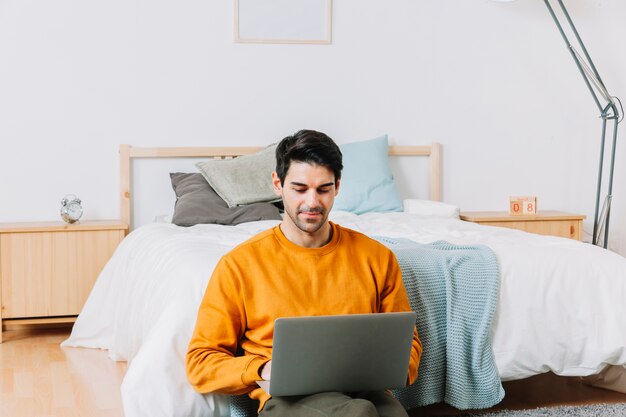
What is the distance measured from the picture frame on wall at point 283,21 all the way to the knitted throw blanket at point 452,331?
205 cm

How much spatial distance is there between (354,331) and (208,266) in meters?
0.69

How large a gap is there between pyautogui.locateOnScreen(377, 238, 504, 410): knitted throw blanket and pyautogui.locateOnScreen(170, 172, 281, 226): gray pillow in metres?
1.25

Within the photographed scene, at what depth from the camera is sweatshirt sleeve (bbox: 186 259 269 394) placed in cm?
173

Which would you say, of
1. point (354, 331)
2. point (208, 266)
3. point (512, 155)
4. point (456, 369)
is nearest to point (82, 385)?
point (208, 266)

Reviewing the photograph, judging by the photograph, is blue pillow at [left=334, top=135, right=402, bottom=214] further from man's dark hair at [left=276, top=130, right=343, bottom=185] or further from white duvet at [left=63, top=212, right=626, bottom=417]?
man's dark hair at [left=276, top=130, right=343, bottom=185]

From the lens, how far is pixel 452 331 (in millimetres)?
2287

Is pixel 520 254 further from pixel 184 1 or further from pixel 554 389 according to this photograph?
pixel 184 1

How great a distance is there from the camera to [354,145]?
159 inches

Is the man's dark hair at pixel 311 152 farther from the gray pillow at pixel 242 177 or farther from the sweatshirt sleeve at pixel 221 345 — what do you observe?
the gray pillow at pixel 242 177

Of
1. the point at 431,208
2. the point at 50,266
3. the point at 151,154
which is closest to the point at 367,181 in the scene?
the point at 431,208

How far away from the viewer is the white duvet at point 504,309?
1929 millimetres

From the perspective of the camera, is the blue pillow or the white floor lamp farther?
the white floor lamp

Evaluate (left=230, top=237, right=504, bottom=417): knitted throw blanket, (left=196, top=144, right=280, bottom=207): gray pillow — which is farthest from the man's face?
(left=196, top=144, right=280, bottom=207): gray pillow

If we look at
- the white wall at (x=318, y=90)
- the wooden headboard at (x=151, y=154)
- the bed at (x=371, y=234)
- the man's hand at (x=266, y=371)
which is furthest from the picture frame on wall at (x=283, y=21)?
the man's hand at (x=266, y=371)
